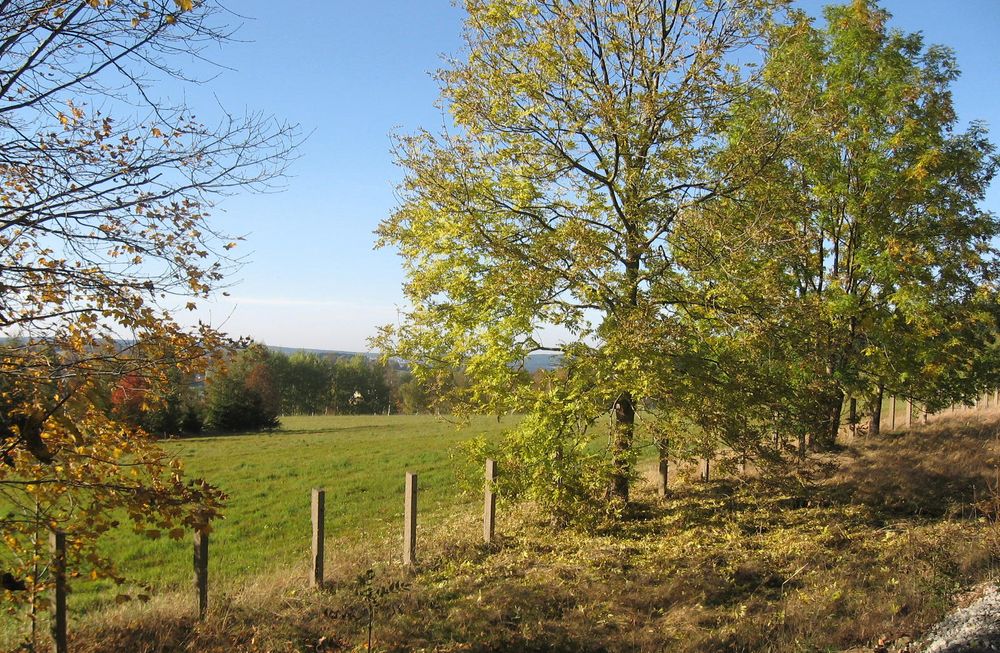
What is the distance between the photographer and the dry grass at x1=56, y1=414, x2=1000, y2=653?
6047 millimetres

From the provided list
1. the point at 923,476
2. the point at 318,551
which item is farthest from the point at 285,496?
the point at 923,476

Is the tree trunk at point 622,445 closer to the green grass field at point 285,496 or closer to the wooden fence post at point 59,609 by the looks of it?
the green grass field at point 285,496

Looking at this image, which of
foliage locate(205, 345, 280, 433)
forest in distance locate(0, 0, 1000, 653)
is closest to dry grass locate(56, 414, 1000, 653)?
forest in distance locate(0, 0, 1000, 653)

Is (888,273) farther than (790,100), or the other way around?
(888,273)

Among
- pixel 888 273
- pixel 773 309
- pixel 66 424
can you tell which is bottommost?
pixel 66 424

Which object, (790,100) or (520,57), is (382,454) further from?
(790,100)

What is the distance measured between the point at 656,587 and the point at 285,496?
13.4m

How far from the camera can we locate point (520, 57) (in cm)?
997

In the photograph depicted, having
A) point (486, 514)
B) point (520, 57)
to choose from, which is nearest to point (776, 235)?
point (520, 57)

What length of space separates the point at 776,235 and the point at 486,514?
6.00 meters

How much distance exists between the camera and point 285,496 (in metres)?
18.0

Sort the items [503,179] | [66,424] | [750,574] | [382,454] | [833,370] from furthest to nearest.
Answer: [382,454] < [833,370] < [503,179] < [750,574] < [66,424]

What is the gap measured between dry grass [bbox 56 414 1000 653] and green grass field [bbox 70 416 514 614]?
145cm

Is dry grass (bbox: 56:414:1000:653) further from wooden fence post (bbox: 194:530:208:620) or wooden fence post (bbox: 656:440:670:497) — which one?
wooden fence post (bbox: 656:440:670:497)
